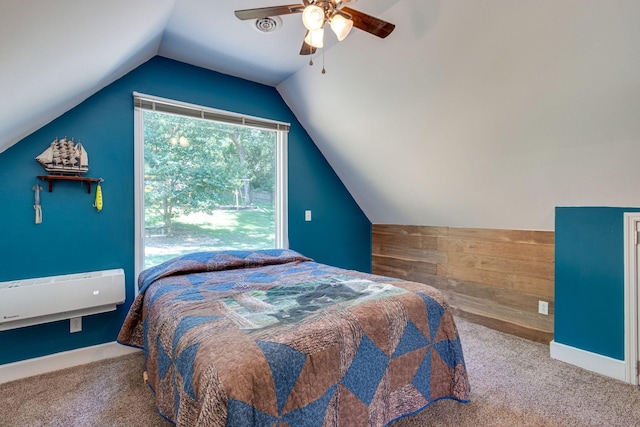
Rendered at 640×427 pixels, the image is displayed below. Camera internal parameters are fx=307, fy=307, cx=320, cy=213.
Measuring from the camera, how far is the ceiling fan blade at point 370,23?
1590mm

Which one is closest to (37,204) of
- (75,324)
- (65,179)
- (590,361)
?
(65,179)

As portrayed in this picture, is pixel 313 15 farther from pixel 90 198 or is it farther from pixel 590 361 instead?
pixel 590 361

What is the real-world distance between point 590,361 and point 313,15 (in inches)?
117

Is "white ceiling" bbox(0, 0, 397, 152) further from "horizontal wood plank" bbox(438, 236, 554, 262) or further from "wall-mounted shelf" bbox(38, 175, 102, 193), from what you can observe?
"horizontal wood plank" bbox(438, 236, 554, 262)

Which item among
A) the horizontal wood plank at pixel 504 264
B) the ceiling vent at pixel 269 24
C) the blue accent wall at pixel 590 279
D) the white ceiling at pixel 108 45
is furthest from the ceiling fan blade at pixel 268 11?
the horizontal wood plank at pixel 504 264

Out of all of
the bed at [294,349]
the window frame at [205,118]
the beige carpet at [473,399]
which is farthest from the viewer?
the window frame at [205,118]

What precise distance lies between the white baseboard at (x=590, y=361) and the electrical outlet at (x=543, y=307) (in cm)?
26

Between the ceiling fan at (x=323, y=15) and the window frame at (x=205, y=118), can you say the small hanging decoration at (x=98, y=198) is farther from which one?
the ceiling fan at (x=323, y=15)

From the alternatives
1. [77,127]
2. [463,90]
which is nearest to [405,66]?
[463,90]

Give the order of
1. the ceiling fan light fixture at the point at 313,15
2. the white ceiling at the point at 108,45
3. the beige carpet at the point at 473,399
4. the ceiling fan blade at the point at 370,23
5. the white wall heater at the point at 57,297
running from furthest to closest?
the white wall heater at the point at 57,297 < the beige carpet at the point at 473,399 < the ceiling fan blade at the point at 370,23 < the ceiling fan light fixture at the point at 313,15 < the white ceiling at the point at 108,45

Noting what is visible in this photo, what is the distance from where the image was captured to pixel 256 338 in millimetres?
1172

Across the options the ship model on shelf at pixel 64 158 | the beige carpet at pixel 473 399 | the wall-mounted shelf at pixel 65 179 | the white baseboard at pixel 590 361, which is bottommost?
the beige carpet at pixel 473 399

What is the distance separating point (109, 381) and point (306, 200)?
2.37 meters

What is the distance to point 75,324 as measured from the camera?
234 centimetres
